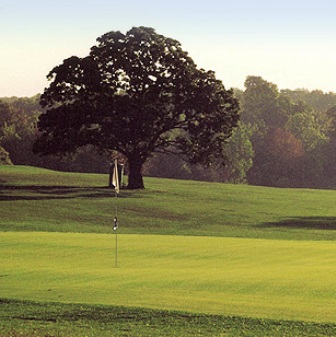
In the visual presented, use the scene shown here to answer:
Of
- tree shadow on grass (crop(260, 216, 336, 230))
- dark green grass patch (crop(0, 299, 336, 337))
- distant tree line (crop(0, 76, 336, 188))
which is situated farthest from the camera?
distant tree line (crop(0, 76, 336, 188))

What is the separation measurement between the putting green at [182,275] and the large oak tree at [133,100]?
4020cm

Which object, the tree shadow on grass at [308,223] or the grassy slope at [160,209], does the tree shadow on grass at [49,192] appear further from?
the tree shadow on grass at [308,223]

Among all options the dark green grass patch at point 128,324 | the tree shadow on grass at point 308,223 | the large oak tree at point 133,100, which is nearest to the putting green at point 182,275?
the dark green grass patch at point 128,324

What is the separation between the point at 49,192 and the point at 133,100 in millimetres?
9380

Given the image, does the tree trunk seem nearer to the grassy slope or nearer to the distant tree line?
the grassy slope

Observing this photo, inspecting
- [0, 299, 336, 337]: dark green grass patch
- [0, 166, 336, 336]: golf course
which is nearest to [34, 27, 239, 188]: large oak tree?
[0, 166, 336, 336]: golf course

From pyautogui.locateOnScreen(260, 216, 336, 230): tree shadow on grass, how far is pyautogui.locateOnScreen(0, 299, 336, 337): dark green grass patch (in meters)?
40.6

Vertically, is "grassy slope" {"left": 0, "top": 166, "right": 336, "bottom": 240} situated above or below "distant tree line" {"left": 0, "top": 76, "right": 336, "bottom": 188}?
below

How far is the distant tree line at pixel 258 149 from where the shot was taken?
107m

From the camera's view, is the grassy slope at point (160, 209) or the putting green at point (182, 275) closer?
the putting green at point (182, 275)

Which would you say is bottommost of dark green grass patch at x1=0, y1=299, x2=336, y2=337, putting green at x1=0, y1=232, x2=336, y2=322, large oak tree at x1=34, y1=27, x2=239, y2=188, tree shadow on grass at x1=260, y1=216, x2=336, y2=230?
tree shadow on grass at x1=260, y1=216, x2=336, y2=230

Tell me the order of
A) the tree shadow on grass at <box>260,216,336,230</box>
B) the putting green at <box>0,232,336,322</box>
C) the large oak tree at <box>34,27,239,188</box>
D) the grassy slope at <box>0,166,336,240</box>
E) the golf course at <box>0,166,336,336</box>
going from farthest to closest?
the large oak tree at <box>34,27,239,188</box>
the tree shadow on grass at <box>260,216,336,230</box>
the grassy slope at <box>0,166,336,240</box>
the putting green at <box>0,232,336,322</box>
the golf course at <box>0,166,336,336</box>

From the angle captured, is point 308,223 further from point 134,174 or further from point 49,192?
point 49,192

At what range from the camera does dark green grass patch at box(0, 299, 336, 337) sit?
15.7 metres
